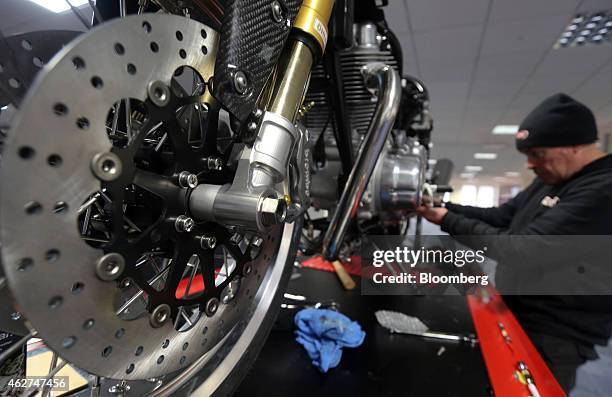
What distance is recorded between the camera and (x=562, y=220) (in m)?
0.78

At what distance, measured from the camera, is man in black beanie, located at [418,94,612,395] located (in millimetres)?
771

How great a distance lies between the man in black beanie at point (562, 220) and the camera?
30.3 inches

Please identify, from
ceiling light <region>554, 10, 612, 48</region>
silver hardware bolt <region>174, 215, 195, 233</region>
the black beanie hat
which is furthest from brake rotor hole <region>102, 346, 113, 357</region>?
ceiling light <region>554, 10, 612, 48</region>

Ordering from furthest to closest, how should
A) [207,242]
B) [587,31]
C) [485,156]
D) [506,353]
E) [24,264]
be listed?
1. [485,156]
2. [587,31]
3. [506,353]
4. [207,242]
5. [24,264]

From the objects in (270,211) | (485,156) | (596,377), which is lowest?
(596,377)

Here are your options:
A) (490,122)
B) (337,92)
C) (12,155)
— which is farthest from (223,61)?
(490,122)

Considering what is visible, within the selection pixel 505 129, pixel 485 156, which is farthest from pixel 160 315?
Result: pixel 485 156

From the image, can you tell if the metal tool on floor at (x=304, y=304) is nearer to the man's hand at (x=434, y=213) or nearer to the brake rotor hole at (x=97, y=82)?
the man's hand at (x=434, y=213)

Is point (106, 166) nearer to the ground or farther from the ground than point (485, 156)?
nearer to the ground

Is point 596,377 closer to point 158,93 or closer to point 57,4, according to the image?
point 158,93

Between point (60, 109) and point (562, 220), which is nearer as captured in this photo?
point (60, 109)

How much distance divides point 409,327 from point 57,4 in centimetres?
80

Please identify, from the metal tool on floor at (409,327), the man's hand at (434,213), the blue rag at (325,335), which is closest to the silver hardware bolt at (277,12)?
Result: the blue rag at (325,335)

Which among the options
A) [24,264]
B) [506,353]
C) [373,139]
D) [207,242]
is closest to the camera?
[24,264]
